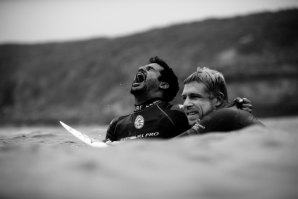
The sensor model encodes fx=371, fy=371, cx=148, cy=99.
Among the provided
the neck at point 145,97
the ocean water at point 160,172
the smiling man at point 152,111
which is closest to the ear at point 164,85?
the smiling man at point 152,111

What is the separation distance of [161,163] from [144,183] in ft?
1.09

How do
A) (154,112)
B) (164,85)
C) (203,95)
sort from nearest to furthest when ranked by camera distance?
(203,95) < (154,112) < (164,85)

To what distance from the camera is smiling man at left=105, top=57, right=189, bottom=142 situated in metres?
4.25

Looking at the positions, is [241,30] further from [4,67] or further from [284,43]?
[4,67]

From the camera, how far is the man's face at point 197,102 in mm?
4008

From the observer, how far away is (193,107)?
4.04 metres


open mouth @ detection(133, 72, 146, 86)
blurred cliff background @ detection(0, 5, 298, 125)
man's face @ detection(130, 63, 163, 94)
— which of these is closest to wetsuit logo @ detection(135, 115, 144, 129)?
man's face @ detection(130, 63, 163, 94)

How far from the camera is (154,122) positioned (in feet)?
14.1

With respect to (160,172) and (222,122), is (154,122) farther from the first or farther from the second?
(160,172)

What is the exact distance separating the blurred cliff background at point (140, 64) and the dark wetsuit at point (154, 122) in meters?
18.9

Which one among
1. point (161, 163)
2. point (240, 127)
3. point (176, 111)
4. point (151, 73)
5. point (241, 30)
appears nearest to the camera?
point (161, 163)

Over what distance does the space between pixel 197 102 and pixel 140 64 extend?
A: 3333 cm

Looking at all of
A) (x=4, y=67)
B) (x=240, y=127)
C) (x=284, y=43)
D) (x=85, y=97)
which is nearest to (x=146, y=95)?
(x=240, y=127)

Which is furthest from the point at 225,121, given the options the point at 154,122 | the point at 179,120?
the point at 154,122
